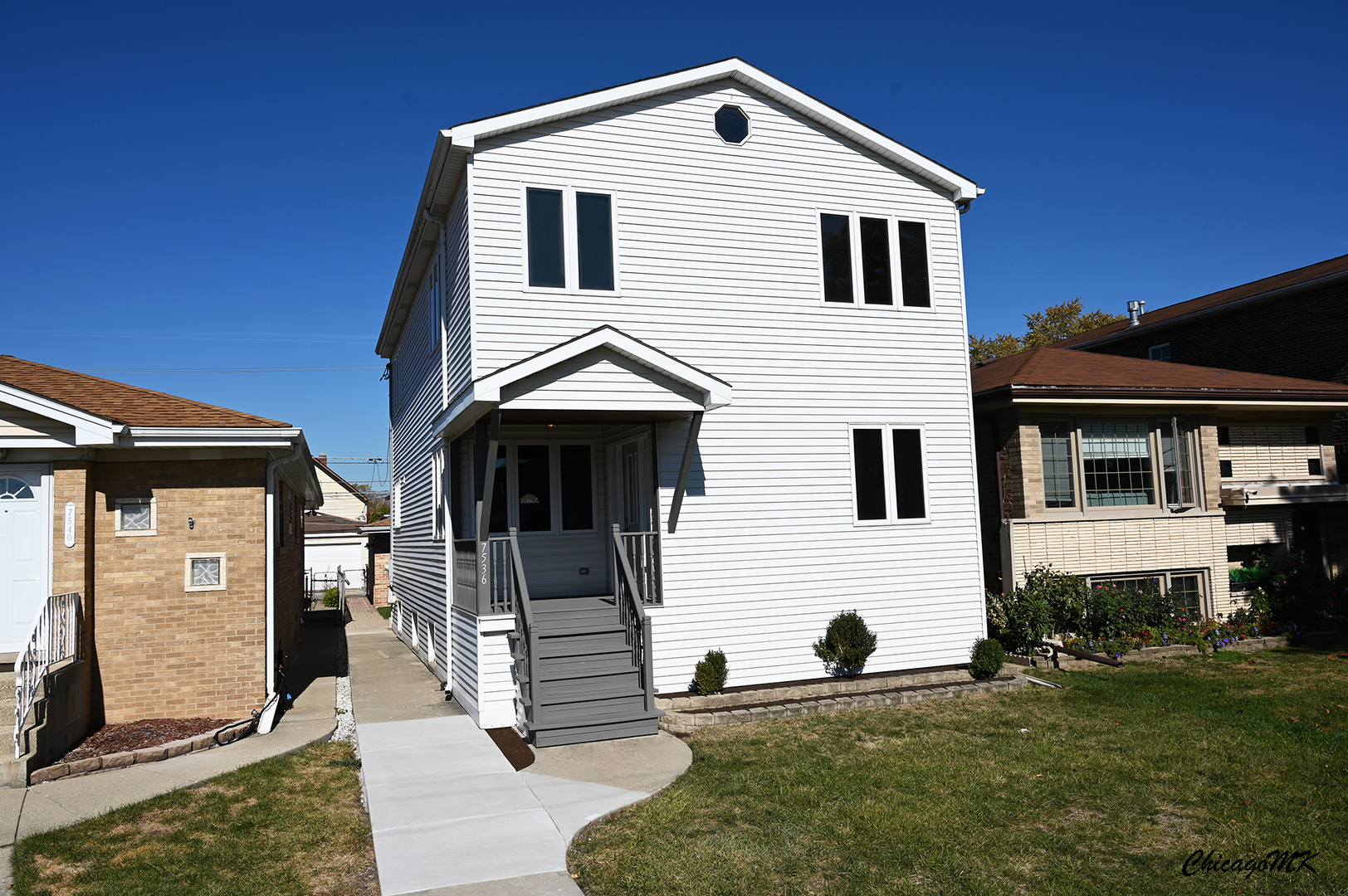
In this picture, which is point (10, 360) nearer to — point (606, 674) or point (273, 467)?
point (273, 467)

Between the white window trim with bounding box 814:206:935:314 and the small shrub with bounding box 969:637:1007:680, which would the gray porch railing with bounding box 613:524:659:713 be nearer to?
the white window trim with bounding box 814:206:935:314

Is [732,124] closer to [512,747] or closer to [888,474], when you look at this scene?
[888,474]

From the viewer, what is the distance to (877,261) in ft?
41.1

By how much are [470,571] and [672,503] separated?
2.51 m

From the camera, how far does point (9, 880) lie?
5898mm

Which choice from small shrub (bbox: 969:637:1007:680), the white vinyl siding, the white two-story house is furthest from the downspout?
small shrub (bbox: 969:637:1007:680)

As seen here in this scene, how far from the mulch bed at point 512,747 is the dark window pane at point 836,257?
22.3ft

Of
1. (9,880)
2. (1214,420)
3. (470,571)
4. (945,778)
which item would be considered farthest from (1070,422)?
(9,880)

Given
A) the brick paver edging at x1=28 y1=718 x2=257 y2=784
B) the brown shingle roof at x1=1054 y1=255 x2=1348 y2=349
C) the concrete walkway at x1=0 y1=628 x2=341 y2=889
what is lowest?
the concrete walkway at x1=0 y1=628 x2=341 y2=889

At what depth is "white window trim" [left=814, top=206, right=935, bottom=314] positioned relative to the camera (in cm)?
1217

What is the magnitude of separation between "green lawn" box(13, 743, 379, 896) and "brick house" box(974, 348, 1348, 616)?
10.6 meters

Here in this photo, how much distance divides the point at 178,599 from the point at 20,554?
1608 mm

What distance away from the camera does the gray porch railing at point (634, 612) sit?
9.43m

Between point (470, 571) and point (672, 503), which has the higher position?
point (672, 503)
